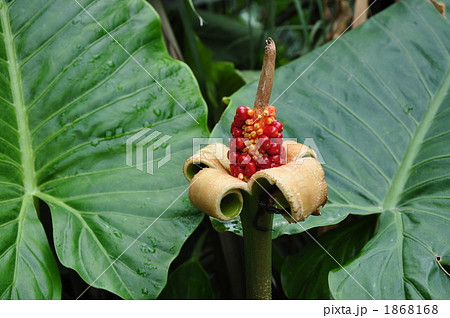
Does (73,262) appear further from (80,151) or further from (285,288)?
(285,288)

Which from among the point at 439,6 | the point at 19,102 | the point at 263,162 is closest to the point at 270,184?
the point at 263,162

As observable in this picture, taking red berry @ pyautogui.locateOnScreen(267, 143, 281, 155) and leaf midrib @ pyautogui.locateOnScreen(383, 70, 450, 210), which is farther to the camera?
leaf midrib @ pyautogui.locateOnScreen(383, 70, 450, 210)

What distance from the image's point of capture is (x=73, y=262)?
80cm

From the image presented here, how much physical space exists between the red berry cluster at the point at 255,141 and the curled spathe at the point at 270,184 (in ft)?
0.07

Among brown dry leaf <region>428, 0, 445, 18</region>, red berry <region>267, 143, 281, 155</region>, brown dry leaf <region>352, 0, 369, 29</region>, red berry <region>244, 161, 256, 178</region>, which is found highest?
brown dry leaf <region>352, 0, 369, 29</region>

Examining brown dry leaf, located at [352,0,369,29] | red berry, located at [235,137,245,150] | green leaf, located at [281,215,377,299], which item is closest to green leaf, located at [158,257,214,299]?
green leaf, located at [281,215,377,299]

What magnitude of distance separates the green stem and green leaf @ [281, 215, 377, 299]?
23cm

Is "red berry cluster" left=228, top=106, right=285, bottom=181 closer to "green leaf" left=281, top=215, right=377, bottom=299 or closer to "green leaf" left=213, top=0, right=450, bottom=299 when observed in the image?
"green leaf" left=213, top=0, right=450, bottom=299

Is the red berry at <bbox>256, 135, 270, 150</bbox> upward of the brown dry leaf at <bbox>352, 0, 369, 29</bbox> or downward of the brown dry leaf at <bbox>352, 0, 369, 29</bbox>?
downward

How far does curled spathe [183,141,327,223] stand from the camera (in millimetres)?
578

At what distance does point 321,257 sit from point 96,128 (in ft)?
1.80

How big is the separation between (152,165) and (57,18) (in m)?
0.35

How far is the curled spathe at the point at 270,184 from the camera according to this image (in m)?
0.58

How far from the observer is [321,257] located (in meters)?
0.99
